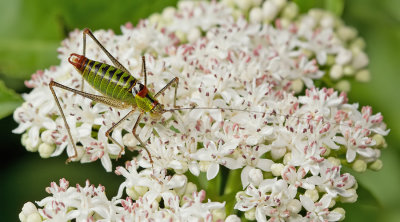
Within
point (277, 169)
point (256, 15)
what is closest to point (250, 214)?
point (277, 169)

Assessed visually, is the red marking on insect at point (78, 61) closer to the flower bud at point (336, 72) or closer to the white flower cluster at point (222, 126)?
the white flower cluster at point (222, 126)

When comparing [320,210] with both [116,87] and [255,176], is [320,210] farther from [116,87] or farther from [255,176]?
[116,87]

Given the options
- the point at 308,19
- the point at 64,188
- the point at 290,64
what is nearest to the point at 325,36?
the point at 308,19

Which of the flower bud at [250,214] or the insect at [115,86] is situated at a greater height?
the insect at [115,86]

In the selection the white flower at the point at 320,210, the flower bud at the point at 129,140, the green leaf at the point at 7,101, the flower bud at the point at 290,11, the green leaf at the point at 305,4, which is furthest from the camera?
the green leaf at the point at 305,4

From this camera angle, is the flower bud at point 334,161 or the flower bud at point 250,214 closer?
the flower bud at point 250,214

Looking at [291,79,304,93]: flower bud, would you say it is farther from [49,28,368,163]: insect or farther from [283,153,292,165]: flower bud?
[49,28,368,163]: insect

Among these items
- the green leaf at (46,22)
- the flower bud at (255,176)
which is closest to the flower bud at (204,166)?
the flower bud at (255,176)
